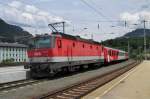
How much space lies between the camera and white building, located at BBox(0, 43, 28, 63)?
9656 cm

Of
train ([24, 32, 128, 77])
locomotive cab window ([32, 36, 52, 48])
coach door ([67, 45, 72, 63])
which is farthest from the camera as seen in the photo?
coach door ([67, 45, 72, 63])

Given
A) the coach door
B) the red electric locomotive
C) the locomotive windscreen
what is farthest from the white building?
the locomotive windscreen

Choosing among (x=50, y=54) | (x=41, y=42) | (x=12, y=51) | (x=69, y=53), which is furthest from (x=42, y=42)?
(x=12, y=51)

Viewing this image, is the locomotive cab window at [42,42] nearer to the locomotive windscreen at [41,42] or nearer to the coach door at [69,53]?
the locomotive windscreen at [41,42]

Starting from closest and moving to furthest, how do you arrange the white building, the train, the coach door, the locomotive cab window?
the train
the locomotive cab window
the coach door
the white building

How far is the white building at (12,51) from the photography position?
96.6 m

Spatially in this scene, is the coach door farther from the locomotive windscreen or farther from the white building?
the white building

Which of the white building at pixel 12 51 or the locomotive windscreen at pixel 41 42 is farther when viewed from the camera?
the white building at pixel 12 51

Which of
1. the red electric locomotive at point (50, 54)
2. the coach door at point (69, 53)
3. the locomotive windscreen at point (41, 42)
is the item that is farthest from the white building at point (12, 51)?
the locomotive windscreen at point (41, 42)

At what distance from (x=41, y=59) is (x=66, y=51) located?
9.00ft

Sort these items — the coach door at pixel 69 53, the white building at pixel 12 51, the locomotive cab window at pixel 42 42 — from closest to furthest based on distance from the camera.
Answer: the locomotive cab window at pixel 42 42 < the coach door at pixel 69 53 < the white building at pixel 12 51

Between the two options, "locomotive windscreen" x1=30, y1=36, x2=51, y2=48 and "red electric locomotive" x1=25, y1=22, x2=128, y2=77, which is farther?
"locomotive windscreen" x1=30, y1=36, x2=51, y2=48

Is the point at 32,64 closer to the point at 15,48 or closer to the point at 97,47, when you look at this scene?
the point at 97,47

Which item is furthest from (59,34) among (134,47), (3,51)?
(134,47)
